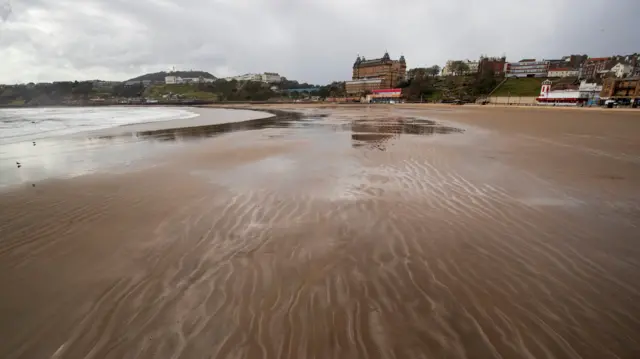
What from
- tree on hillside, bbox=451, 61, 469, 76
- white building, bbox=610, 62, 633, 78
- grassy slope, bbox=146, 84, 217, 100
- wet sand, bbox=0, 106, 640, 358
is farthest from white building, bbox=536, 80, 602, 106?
grassy slope, bbox=146, 84, 217, 100

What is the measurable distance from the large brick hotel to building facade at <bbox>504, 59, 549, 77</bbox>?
42859 mm

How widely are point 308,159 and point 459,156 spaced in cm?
540

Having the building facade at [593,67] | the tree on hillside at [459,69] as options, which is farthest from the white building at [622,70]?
the tree on hillside at [459,69]

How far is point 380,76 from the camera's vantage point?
141625 millimetres

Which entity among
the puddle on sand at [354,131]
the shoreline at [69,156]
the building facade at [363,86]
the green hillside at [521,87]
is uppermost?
the building facade at [363,86]

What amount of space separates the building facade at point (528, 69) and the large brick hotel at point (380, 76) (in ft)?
141

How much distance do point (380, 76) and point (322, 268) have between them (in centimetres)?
14878

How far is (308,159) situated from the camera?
1060 cm

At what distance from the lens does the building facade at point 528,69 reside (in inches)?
4786

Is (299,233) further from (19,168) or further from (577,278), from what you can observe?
(19,168)

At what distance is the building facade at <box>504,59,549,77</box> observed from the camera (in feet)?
399

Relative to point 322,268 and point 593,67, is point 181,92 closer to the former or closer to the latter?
point 593,67

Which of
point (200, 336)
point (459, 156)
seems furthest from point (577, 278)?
point (459, 156)

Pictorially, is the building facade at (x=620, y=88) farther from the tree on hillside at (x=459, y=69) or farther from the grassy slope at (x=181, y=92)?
the grassy slope at (x=181, y=92)
